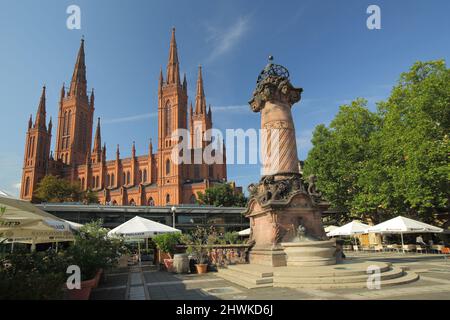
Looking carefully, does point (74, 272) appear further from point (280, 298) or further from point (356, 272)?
point (356, 272)

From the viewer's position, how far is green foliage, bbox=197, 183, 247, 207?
53375mm

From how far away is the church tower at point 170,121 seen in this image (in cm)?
6806

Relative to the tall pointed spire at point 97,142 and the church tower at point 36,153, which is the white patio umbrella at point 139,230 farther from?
the tall pointed spire at point 97,142

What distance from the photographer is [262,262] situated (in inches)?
455

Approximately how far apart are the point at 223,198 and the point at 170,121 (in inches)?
1230

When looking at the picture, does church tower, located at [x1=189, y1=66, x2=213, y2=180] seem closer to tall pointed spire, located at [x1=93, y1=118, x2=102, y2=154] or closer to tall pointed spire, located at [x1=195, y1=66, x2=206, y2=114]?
tall pointed spire, located at [x1=195, y1=66, x2=206, y2=114]

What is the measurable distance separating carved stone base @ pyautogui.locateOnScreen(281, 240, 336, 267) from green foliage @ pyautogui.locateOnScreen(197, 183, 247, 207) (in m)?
42.5

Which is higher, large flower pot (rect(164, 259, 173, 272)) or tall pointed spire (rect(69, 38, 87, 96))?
tall pointed spire (rect(69, 38, 87, 96))

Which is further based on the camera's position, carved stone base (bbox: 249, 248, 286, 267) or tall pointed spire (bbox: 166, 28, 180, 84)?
tall pointed spire (bbox: 166, 28, 180, 84)

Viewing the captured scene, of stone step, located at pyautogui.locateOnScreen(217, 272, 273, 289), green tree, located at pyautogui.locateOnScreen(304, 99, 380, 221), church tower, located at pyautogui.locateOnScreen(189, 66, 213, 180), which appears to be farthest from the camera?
church tower, located at pyautogui.locateOnScreen(189, 66, 213, 180)

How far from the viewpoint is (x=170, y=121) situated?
7650cm

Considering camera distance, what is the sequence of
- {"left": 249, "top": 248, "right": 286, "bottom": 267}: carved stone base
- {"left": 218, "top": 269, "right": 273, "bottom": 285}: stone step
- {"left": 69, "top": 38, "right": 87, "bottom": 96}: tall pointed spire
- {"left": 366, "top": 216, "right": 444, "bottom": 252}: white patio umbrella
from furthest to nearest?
{"left": 69, "top": 38, "right": 87, "bottom": 96}: tall pointed spire, {"left": 366, "top": 216, "right": 444, "bottom": 252}: white patio umbrella, {"left": 249, "top": 248, "right": 286, "bottom": 267}: carved stone base, {"left": 218, "top": 269, "right": 273, "bottom": 285}: stone step

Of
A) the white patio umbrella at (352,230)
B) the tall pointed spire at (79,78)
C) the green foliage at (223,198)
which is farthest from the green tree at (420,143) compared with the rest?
the tall pointed spire at (79,78)

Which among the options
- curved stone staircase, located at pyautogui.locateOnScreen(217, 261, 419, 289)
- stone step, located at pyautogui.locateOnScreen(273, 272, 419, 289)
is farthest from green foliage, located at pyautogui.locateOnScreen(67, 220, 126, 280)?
stone step, located at pyautogui.locateOnScreen(273, 272, 419, 289)
